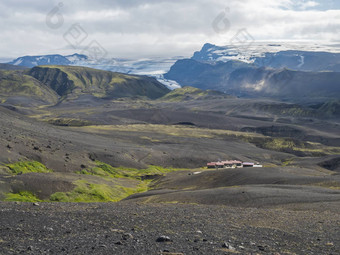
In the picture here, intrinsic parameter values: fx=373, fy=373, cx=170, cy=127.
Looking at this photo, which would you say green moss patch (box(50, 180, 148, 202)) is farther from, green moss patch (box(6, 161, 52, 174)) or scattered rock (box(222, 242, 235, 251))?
scattered rock (box(222, 242, 235, 251))

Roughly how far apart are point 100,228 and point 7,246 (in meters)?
7.01

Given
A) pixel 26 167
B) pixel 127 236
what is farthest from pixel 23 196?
pixel 127 236

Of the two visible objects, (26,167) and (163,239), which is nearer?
(163,239)

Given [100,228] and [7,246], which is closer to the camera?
[7,246]

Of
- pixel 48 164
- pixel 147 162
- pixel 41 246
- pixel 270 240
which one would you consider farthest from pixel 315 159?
pixel 41 246

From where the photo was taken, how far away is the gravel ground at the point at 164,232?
19766 millimetres

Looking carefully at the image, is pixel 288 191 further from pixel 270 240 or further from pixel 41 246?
pixel 41 246

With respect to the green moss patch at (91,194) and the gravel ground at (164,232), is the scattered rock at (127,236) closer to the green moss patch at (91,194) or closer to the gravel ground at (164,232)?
the gravel ground at (164,232)

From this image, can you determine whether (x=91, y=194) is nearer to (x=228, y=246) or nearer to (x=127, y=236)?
(x=127, y=236)

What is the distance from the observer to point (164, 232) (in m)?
24.4

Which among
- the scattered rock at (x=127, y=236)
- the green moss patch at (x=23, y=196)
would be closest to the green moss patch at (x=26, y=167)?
the green moss patch at (x=23, y=196)

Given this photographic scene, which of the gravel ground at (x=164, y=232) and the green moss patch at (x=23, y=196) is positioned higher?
the gravel ground at (x=164, y=232)

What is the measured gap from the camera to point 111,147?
421 feet

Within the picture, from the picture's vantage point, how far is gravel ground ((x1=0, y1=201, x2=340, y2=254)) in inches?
778
